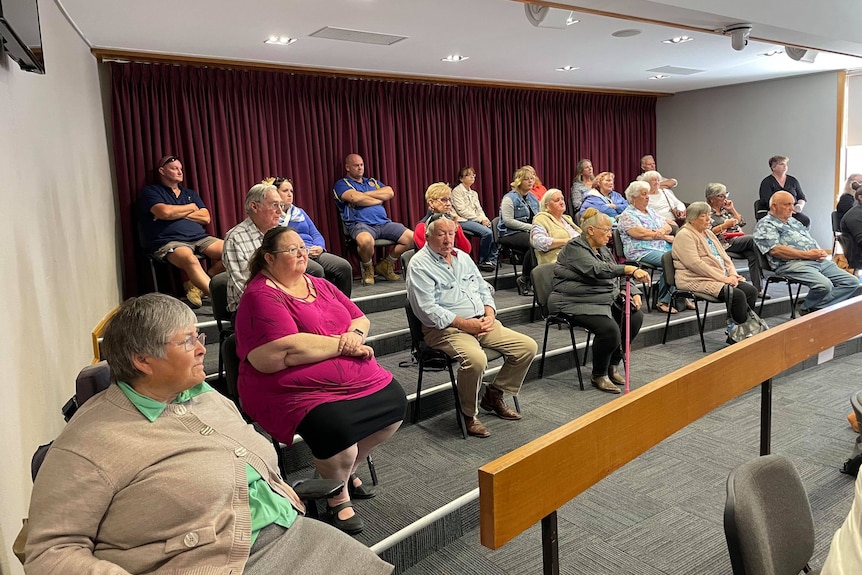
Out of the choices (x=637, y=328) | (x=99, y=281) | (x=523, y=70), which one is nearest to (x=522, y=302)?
(x=637, y=328)

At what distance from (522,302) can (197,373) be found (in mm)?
4065

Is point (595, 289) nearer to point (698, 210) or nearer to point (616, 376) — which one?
point (616, 376)

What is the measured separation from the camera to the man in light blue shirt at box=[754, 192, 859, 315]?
5008 mm

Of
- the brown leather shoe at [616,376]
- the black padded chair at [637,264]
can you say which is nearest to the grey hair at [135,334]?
the brown leather shoe at [616,376]

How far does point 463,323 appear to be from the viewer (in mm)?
3270

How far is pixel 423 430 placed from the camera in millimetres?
3311

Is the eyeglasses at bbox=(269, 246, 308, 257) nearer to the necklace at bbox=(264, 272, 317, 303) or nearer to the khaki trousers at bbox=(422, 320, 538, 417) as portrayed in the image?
the necklace at bbox=(264, 272, 317, 303)

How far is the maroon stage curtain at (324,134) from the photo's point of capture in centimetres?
523

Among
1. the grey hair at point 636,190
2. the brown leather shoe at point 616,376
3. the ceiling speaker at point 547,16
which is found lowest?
the brown leather shoe at point 616,376

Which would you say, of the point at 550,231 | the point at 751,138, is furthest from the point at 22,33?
the point at 751,138

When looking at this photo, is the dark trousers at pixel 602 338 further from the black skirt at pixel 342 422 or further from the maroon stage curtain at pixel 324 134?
the maroon stage curtain at pixel 324 134

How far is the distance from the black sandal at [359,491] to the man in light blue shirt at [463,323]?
29.2 inches

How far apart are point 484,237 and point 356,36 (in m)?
2.36

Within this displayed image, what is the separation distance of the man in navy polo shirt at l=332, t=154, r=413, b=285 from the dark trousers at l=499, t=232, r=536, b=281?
0.89m
